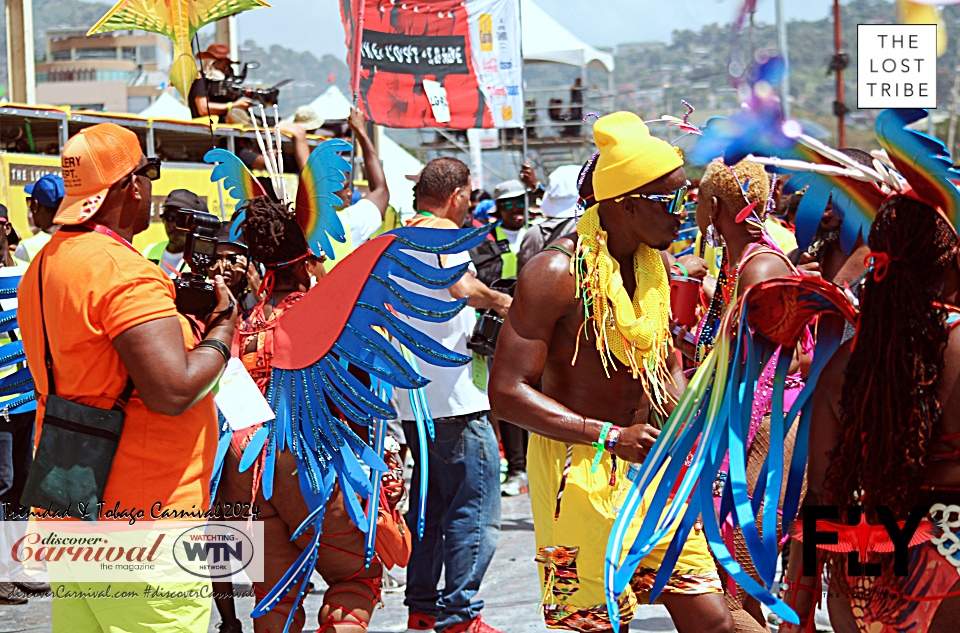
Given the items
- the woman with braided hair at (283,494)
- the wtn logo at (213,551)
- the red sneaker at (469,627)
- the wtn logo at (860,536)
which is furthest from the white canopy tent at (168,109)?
the wtn logo at (860,536)

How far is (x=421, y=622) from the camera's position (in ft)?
16.8

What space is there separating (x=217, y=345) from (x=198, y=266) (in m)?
0.32

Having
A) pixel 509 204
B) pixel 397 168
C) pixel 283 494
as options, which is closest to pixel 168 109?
pixel 397 168

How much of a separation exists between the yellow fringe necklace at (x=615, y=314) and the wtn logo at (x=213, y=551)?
1207mm

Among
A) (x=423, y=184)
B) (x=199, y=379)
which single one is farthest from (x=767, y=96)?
(x=423, y=184)

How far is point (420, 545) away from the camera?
5199 millimetres

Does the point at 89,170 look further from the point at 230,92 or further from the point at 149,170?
the point at 230,92

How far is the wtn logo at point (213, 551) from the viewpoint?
3.13 m

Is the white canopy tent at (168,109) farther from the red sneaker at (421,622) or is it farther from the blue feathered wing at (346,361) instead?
the blue feathered wing at (346,361)

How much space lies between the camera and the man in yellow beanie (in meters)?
3.40

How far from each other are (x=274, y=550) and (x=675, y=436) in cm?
169

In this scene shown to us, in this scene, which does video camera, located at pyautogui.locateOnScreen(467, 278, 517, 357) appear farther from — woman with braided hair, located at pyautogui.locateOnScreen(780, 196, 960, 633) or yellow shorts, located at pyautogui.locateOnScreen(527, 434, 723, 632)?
woman with braided hair, located at pyautogui.locateOnScreen(780, 196, 960, 633)

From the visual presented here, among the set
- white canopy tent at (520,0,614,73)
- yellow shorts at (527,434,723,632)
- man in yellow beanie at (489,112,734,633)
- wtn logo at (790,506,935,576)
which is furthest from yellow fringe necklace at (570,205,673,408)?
white canopy tent at (520,0,614,73)

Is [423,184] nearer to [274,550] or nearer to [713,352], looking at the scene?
[274,550]
